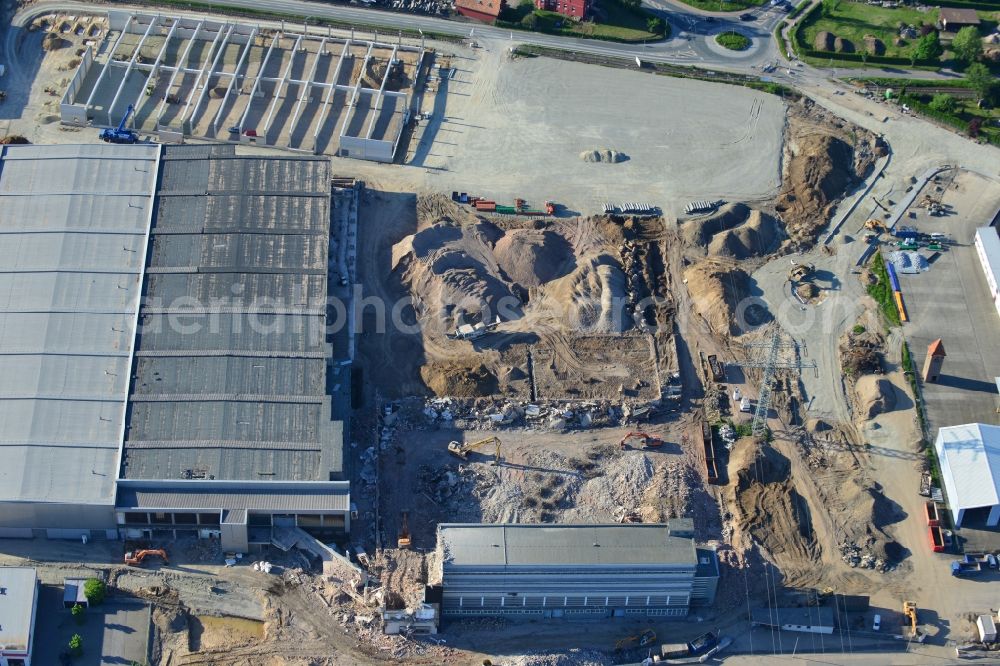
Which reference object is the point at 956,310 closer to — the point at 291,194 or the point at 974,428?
the point at 974,428

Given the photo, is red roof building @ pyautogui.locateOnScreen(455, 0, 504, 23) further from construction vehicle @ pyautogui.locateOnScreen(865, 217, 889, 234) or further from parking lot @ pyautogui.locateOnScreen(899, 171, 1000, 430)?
parking lot @ pyautogui.locateOnScreen(899, 171, 1000, 430)

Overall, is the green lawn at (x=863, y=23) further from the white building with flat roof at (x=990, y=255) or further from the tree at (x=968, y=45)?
the white building with flat roof at (x=990, y=255)

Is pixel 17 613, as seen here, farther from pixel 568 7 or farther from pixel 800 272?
pixel 568 7

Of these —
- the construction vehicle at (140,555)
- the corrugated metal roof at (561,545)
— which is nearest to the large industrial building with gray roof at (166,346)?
the construction vehicle at (140,555)

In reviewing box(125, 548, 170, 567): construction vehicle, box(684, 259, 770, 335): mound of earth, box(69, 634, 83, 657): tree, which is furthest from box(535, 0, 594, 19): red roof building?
box(69, 634, 83, 657): tree

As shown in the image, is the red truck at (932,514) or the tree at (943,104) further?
the tree at (943,104)

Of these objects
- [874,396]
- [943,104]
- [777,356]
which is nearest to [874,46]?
[943,104]
